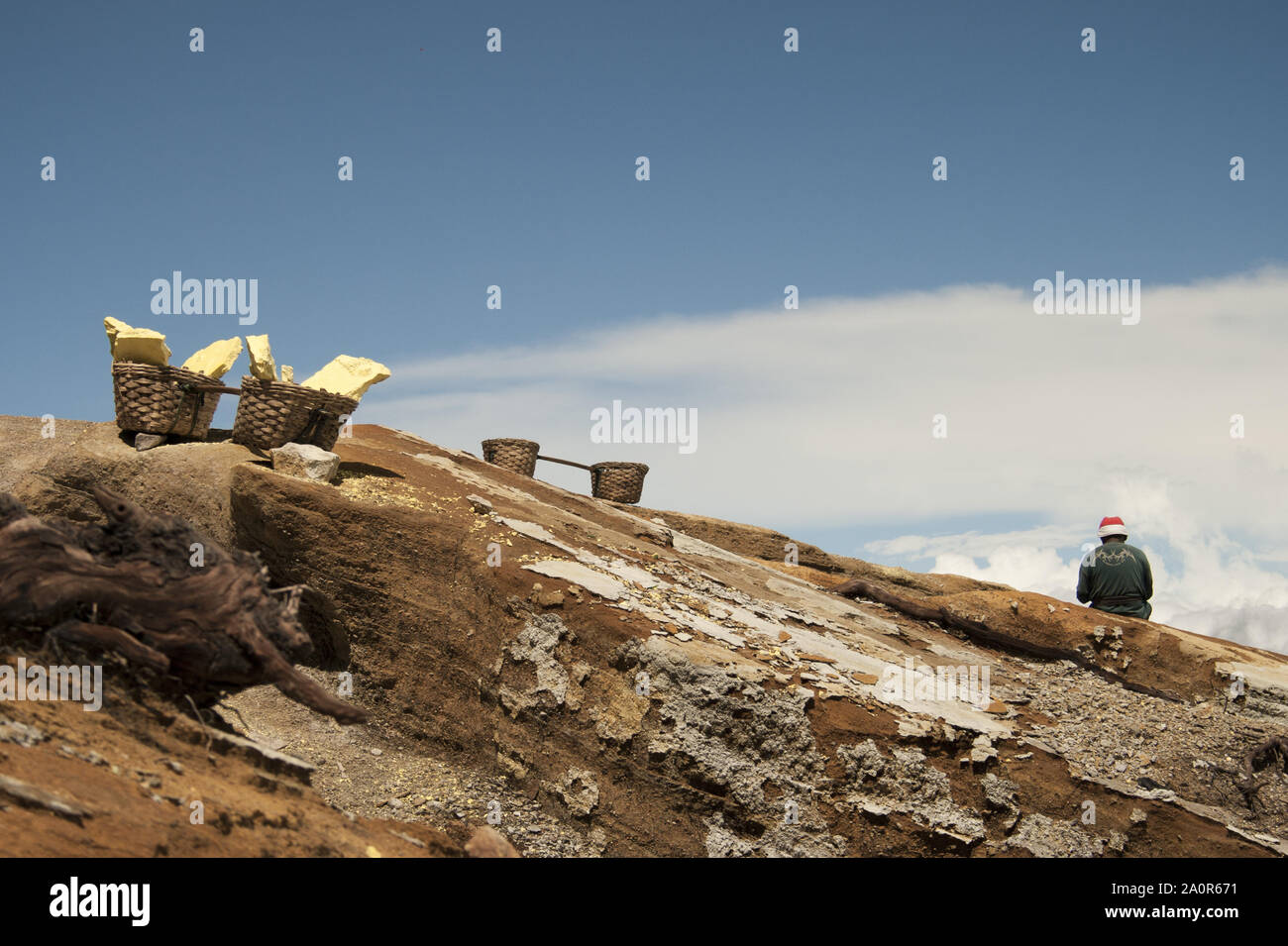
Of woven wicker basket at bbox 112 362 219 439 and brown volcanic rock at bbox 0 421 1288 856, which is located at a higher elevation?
woven wicker basket at bbox 112 362 219 439

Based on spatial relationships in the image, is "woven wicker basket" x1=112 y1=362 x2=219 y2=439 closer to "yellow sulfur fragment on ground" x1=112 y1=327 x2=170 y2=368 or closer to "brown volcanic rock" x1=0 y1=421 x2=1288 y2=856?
"yellow sulfur fragment on ground" x1=112 y1=327 x2=170 y2=368

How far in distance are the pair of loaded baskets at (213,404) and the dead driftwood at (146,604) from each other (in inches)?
169

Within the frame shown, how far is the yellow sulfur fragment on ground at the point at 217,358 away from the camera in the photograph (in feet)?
34.1

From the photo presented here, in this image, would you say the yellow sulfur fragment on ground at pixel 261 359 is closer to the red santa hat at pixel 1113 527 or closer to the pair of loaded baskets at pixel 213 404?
the pair of loaded baskets at pixel 213 404

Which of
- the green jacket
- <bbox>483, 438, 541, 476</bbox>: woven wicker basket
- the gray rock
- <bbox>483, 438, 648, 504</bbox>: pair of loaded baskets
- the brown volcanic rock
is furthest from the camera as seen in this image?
<bbox>483, 438, 648, 504</bbox>: pair of loaded baskets

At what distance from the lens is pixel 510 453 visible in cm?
1453

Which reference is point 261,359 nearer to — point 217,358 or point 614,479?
point 217,358

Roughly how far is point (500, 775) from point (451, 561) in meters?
1.92

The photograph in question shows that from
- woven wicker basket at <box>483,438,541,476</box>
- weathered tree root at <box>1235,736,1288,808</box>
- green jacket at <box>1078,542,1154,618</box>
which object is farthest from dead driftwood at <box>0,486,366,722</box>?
green jacket at <box>1078,542,1154,618</box>

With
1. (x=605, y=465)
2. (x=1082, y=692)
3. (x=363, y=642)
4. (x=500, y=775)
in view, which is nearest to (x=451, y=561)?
(x=363, y=642)

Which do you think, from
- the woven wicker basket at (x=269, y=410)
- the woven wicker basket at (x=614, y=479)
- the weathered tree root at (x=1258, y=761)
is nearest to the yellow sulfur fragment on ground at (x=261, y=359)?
the woven wicker basket at (x=269, y=410)

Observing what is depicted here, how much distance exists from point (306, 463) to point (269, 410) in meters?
1.07

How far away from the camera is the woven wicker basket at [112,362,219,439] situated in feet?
33.0
